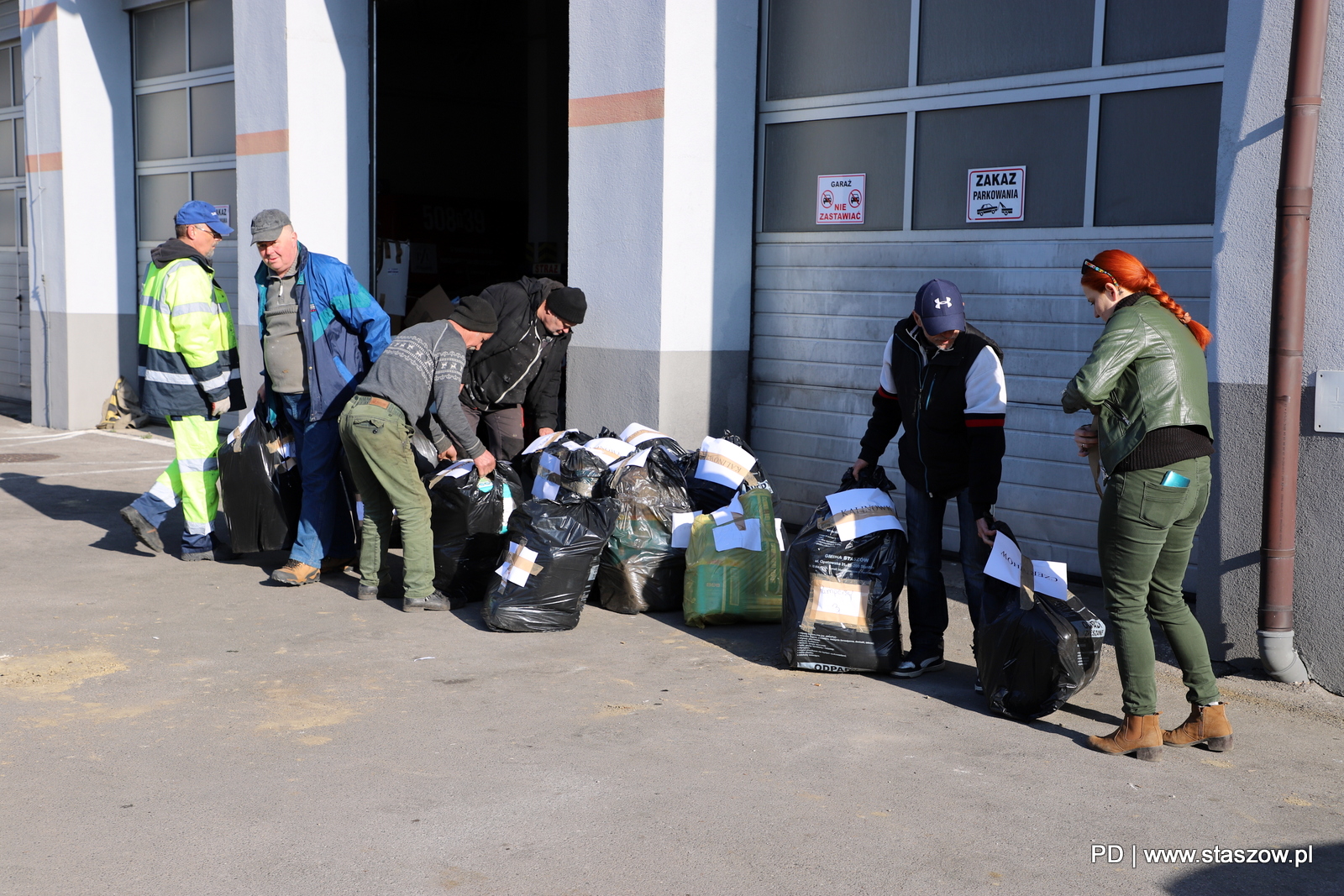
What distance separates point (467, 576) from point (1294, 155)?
425cm

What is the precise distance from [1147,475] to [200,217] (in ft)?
18.0

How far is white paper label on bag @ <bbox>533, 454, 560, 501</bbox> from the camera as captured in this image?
6.55m

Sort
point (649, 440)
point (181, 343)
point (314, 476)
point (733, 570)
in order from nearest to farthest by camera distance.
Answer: point (733, 570) → point (314, 476) → point (649, 440) → point (181, 343)

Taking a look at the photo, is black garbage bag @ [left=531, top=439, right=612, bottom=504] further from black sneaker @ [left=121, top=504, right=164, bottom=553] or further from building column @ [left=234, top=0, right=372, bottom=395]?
building column @ [left=234, top=0, right=372, bottom=395]

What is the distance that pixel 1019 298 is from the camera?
6.73 metres

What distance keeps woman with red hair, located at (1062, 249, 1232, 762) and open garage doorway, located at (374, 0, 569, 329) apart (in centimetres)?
1049

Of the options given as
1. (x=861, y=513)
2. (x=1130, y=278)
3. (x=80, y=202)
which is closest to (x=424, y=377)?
(x=861, y=513)

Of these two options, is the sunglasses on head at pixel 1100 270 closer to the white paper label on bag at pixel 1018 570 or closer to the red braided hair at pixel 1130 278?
the red braided hair at pixel 1130 278

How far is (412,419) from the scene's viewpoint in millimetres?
6047

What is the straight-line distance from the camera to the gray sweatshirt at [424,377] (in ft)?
19.6

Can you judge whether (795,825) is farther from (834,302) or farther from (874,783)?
(834,302)

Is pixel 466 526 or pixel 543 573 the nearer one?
pixel 543 573

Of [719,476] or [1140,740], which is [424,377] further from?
[1140,740]

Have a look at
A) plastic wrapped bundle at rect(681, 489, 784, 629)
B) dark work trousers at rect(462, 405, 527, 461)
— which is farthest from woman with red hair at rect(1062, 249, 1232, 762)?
dark work trousers at rect(462, 405, 527, 461)
